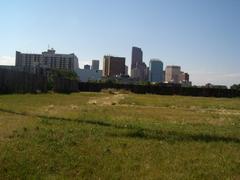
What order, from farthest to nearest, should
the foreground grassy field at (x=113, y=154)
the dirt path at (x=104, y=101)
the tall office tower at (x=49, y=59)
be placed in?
the tall office tower at (x=49, y=59) → the dirt path at (x=104, y=101) → the foreground grassy field at (x=113, y=154)

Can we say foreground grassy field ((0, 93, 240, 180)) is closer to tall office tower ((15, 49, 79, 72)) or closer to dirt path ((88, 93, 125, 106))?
dirt path ((88, 93, 125, 106))

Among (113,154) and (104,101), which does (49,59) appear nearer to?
(104,101)

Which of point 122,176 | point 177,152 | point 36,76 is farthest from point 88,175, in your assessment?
point 36,76

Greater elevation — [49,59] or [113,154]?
[49,59]

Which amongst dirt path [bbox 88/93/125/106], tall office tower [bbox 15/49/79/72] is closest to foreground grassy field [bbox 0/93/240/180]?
dirt path [bbox 88/93/125/106]

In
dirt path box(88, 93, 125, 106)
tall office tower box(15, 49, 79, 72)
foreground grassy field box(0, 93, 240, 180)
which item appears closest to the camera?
foreground grassy field box(0, 93, 240, 180)

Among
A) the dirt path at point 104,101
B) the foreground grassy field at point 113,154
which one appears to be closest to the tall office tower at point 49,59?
the dirt path at point 104,101

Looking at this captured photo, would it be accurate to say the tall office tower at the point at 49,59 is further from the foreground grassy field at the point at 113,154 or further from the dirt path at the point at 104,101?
the foreground grassy field at the point at 113,154

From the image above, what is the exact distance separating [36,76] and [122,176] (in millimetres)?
55432

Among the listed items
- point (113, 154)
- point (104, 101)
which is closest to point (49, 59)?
point (104, 101)

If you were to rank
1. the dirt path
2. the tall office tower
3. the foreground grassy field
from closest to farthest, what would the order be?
1. the foreground grassy field
2. the dirt path
3. the tall office tower

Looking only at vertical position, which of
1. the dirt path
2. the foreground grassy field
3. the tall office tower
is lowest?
the foreground grassy field

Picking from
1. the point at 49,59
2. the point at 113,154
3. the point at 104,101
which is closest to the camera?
the point at 113,154

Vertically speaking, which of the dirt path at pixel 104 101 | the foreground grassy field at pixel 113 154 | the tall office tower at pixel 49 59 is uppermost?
the tall office tower at pixel 49 59
